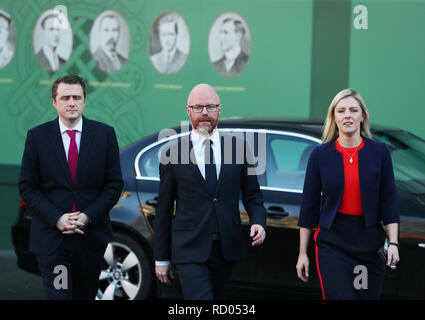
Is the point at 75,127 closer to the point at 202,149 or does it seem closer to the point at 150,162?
the point at 202,149

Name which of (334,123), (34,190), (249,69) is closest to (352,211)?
A: (334,123)

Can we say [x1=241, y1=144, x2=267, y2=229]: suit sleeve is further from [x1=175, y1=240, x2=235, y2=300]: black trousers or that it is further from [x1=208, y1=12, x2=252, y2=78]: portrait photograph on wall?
[x1=208, y1=12, x2=252, y2=78]: portrait photograph on wall

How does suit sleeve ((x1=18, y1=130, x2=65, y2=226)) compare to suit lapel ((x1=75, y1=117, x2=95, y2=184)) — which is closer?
suit sleeve ((x1=18, y1=130, x2=65, y2=226))

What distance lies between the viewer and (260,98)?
32.0ft

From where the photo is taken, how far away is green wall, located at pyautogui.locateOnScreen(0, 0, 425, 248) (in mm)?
9172

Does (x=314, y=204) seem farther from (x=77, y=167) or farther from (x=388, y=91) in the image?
(x=388, y=91)

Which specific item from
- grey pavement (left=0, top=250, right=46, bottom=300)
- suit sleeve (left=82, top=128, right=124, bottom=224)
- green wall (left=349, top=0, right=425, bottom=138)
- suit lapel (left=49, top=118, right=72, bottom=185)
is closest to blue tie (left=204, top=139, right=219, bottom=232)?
suit sleeve (left=82, top=128, right=124, bottom=224)

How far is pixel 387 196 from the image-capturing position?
4.44 metres

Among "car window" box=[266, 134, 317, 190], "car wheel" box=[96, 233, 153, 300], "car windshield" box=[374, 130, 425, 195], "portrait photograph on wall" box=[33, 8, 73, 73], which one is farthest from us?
"portrait photograph on wall" box=[33, 8, 73, 73]

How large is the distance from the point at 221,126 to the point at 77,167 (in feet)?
6.90

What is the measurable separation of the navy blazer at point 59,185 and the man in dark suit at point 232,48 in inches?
201

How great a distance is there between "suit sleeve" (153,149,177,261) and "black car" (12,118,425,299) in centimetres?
134

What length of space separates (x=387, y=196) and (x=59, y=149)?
202 cm
